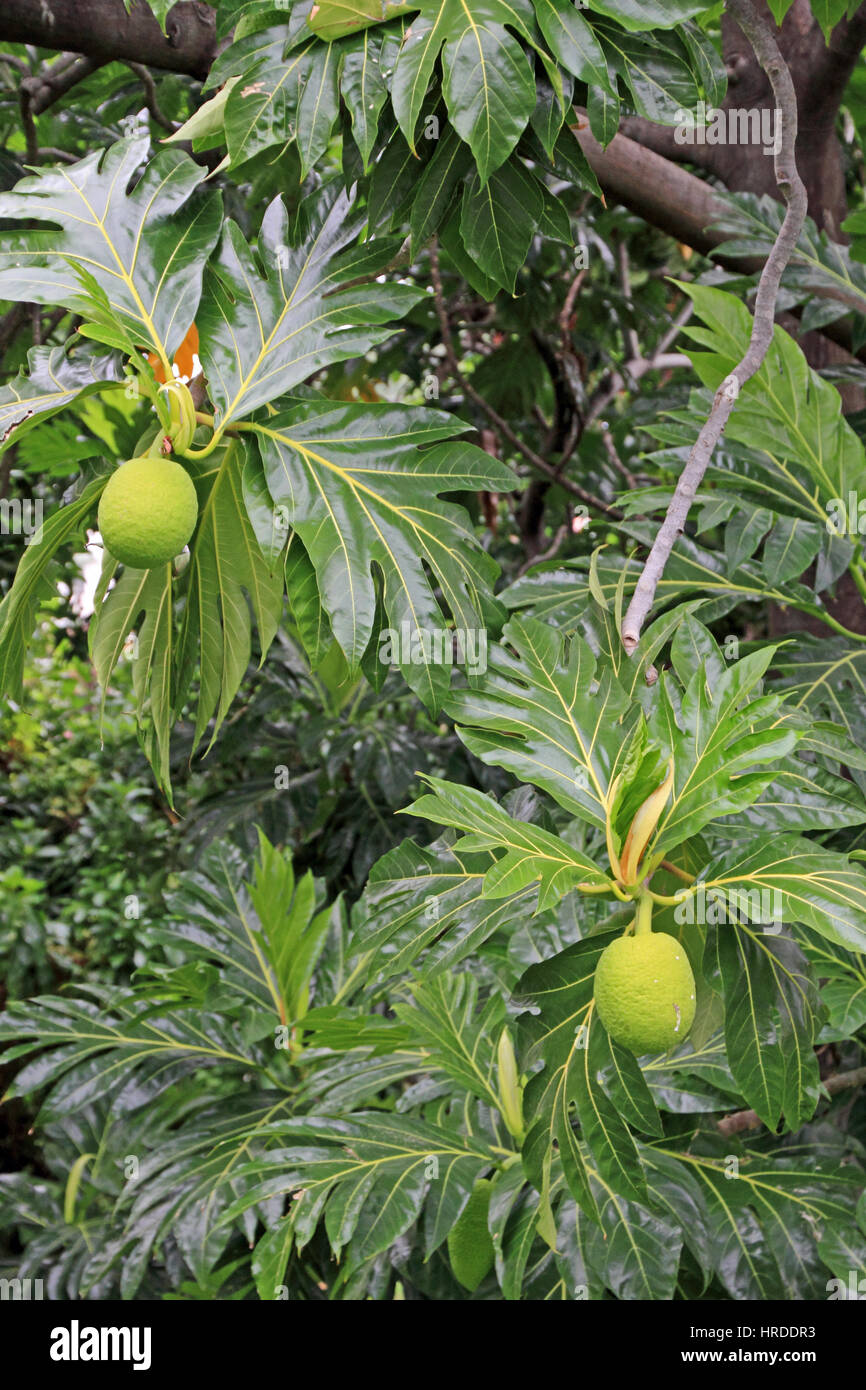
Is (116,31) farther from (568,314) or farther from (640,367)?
(640,367)

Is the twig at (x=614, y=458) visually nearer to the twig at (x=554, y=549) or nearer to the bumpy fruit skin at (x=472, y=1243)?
the twig at (x=554, y=549)

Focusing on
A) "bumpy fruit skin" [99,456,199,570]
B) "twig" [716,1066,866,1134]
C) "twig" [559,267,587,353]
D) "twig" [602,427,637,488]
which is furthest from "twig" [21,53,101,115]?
"twig" [716,1066,866,1134]

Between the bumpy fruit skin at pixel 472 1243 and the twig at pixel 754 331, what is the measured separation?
0.77 meters

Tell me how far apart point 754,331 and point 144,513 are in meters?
0.61

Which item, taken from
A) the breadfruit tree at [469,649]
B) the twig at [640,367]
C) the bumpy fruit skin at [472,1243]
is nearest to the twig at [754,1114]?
the breadfruit tree at [469,649]

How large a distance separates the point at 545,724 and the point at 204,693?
0.40 m

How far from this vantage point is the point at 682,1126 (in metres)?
1.34

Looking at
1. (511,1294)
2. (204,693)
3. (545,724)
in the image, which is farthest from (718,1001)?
(204,693)

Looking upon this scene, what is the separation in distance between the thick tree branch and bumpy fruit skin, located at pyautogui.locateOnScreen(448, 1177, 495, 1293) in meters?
1.51

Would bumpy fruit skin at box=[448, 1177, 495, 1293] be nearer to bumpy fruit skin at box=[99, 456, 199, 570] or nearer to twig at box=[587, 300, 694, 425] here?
bumpy fruit skin at box=[99, 456, 199, 570]

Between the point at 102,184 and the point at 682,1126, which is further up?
the point at 102,184

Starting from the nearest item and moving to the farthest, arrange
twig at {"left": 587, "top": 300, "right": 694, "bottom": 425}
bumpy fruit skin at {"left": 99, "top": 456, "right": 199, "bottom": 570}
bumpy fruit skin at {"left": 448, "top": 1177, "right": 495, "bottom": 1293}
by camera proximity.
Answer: bumpy fruit skin at {"left": 99, "top": 456, "right": 199, "bottom": 570}, bumpy fruit skin at {"left": 448, "top": 1177, "right": 495, "bottom": 1293}, twig at {"left": 587, "top": 300, "right": 694, "bottom": 425}

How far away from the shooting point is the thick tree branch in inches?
55.7
